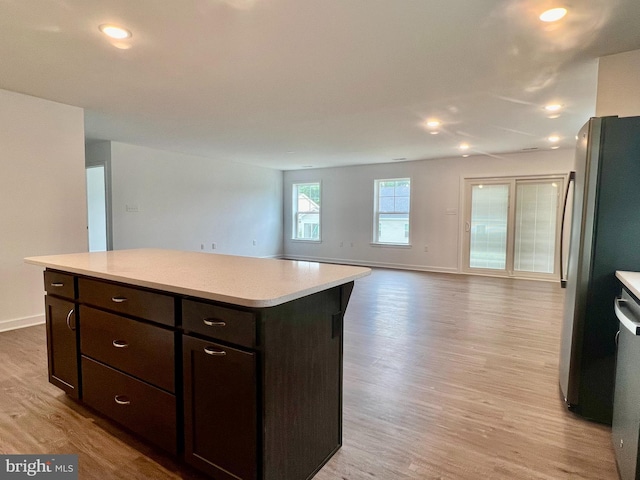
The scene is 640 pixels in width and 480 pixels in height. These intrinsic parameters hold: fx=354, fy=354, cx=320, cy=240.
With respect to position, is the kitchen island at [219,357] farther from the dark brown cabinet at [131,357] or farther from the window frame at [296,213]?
the window frame at [296,213]

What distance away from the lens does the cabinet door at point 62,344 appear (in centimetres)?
211

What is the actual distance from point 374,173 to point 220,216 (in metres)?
3.66

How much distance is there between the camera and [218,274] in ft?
5.78

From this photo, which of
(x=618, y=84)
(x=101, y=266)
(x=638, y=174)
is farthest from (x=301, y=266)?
(x=618, y=84)

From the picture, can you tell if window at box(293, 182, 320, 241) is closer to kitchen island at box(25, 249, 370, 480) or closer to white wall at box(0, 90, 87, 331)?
white wall at box(0, 90, 87, 331)

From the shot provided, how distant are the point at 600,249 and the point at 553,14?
4.50 ft

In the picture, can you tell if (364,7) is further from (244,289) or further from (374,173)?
(374,173)

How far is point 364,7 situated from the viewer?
202cm

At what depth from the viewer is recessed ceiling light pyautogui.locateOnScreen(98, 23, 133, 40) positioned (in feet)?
7.38

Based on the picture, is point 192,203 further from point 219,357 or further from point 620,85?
point 620,85

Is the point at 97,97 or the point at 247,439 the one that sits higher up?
the point at 97,97

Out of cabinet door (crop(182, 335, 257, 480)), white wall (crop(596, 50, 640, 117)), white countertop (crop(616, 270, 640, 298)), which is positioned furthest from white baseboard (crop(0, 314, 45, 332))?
white wall (crop(596, 50, 640, 117))

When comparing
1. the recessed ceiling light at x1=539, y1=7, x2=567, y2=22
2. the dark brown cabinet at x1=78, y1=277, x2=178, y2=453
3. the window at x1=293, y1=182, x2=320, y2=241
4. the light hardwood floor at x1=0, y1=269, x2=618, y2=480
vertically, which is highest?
the recessed ceiling light at x1=539, y1=7, x2=567, y2=22

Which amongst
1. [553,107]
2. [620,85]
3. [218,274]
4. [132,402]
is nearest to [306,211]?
[553,107]
